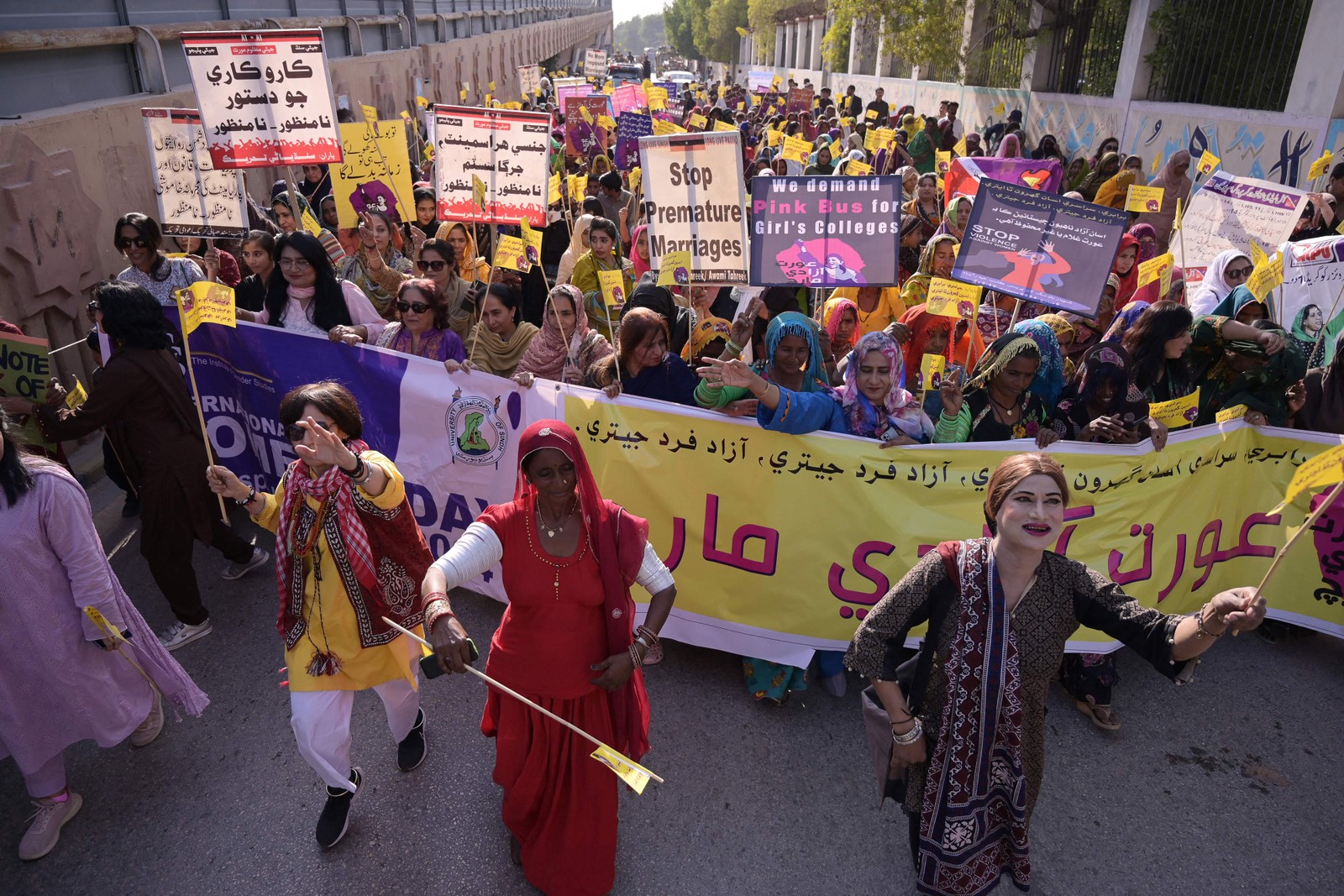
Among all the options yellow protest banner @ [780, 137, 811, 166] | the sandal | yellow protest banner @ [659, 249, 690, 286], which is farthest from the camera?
yellow protest banner @ [780, 137, 811, 166]

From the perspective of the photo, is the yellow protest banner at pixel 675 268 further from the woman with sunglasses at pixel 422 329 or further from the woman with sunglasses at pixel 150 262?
the woman with sunglasses at pixel 150 262

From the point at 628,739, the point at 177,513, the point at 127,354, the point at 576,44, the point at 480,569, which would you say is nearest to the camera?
the point at 480,569

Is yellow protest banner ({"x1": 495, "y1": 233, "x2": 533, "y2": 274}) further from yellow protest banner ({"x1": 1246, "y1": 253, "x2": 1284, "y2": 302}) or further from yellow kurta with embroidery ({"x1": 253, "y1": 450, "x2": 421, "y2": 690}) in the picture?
yellow protest banner ({"x1": 1246, "y1": 253, "x2": 1284, "y2": 302})

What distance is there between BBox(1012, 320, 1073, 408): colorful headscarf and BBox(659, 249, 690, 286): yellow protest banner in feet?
5.67

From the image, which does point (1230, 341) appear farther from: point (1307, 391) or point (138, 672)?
point (138, 672)

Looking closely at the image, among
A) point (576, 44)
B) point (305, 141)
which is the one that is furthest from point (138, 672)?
point (576, 44)

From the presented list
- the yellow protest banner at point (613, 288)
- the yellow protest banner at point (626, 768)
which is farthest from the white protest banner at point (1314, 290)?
the yellow protest banner at point (626, 768)

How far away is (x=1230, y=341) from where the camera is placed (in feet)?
13.1

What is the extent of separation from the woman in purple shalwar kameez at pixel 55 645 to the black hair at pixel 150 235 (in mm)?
2435

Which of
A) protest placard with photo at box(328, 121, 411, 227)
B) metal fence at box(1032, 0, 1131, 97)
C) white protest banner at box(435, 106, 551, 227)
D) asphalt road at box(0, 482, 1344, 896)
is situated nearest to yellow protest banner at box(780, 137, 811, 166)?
protest placard with photo at box(328, 121, 411, 227)

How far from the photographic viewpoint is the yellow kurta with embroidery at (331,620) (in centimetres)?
280

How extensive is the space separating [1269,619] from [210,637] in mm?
5356

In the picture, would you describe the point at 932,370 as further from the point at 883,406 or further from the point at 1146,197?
the point at 1146,197

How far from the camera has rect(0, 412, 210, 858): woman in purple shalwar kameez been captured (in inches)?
109
